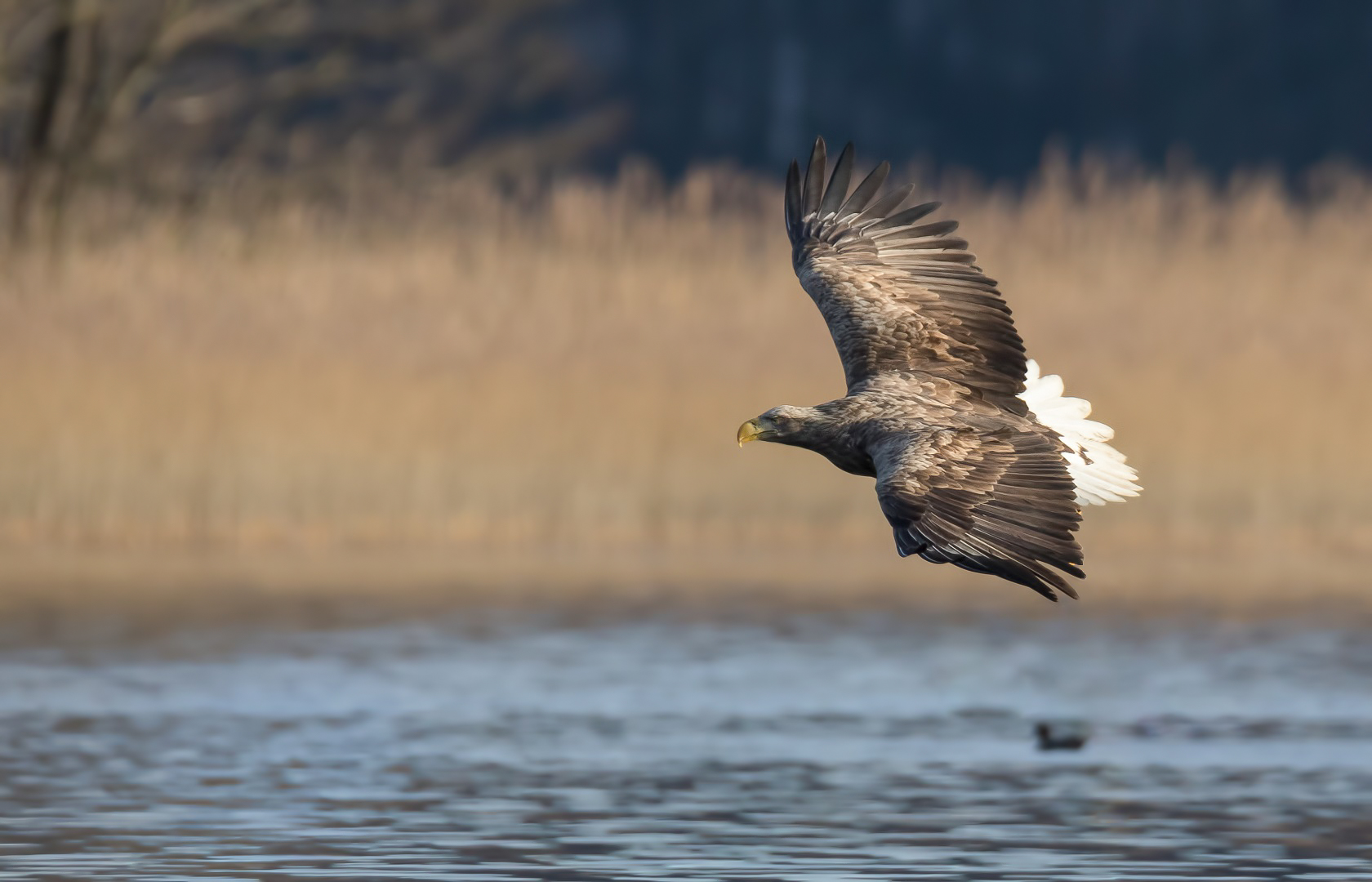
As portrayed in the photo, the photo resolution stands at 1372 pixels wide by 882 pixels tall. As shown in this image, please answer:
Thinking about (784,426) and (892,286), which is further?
(892,286)

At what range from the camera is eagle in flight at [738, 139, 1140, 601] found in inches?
330

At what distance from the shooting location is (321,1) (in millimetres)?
27953

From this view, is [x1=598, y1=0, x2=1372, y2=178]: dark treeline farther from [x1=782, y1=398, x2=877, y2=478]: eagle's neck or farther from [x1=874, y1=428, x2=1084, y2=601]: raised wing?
[x1=874, y1=428, x2=1084, y2=601]: raised wing

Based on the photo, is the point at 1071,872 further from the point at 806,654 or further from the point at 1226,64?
the point at 1226,64

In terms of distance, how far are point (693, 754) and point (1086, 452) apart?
2.20 m

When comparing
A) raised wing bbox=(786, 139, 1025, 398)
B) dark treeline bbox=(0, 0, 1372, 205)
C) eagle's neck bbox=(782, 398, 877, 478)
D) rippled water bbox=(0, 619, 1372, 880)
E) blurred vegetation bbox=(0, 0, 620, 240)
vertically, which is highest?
dark treeline bbox=(0, 0, 1372, 205)

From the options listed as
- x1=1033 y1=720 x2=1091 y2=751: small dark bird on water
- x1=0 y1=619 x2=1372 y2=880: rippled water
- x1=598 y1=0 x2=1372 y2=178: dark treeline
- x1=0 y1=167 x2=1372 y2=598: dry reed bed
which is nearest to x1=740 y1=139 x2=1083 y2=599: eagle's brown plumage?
x1=0 y1=619 x2=1372 y2=880: rippled water

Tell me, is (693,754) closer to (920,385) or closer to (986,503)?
(920,385)

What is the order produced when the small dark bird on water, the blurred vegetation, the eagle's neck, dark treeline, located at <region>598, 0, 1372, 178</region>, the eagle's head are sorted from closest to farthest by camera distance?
the eagle's neck → the eagle's head → the small dark bird on water → the blurred vegetation → dark treeline, located at <region>598, 0, 1372, 178</region>

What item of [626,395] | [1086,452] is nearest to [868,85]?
[626,395]

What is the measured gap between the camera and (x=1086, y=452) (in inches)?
377

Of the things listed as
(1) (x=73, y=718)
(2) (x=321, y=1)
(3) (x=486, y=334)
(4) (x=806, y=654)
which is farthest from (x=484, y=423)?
(2) (x=321, y=1)

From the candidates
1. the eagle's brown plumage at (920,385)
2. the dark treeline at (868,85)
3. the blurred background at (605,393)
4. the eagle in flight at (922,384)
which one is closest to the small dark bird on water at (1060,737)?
the eagle in flight at (922,384)

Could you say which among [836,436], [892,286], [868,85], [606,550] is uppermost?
[868,85]
